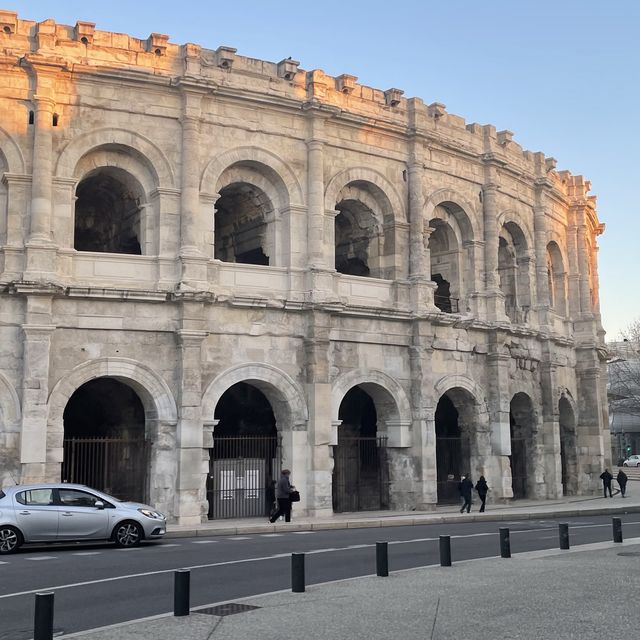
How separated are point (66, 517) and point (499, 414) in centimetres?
1553

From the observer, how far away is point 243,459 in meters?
23.7

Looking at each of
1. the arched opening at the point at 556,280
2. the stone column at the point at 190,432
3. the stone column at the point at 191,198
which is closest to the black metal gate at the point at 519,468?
the arched opening at the point at 556,280

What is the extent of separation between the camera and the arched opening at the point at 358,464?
1041 inches

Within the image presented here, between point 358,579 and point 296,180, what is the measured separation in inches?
596

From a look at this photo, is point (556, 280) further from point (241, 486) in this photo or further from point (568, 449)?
point (241, 486)

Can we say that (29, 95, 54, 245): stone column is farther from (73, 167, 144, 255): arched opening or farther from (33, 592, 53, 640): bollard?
(33, 592, 53, 640): bollard

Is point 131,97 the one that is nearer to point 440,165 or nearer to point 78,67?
point 78,67

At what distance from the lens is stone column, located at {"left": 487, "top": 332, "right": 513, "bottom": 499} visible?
91.8 feet

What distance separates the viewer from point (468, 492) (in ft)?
81.9

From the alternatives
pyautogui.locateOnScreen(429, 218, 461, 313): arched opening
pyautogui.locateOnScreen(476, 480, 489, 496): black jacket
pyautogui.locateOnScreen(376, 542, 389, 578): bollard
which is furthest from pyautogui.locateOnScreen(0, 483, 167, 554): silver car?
pyautogui.locateOnScreen(429, 218, 461, 313): arched opening

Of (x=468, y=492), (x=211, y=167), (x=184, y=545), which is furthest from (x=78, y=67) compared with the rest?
(x=468, y=492)

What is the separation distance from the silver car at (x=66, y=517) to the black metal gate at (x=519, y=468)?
656 inches

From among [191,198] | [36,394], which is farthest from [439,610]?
[191,198]

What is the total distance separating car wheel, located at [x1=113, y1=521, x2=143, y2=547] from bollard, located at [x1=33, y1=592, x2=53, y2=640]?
31.6 feet
